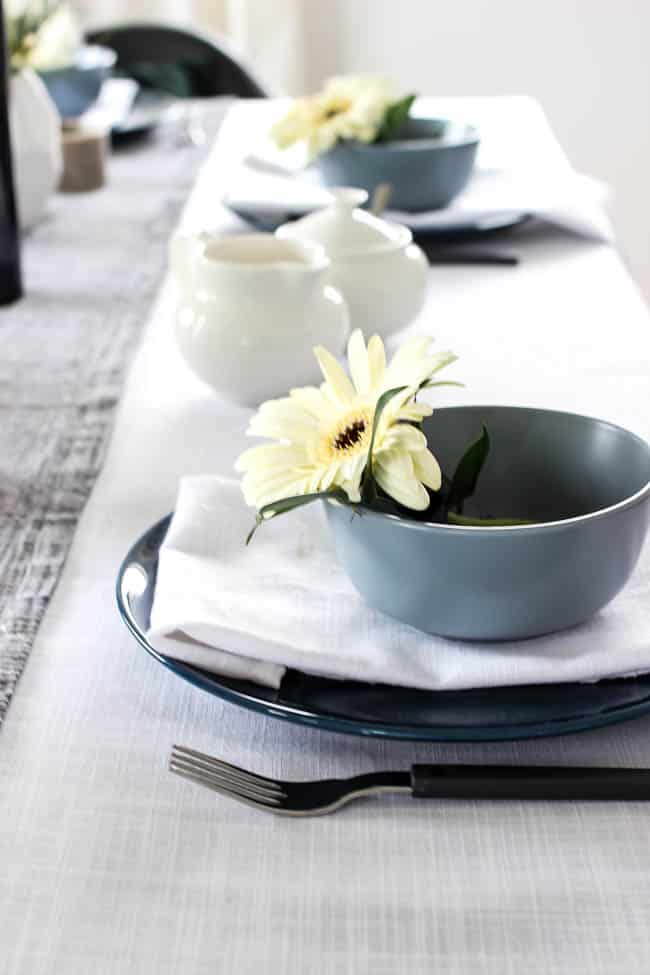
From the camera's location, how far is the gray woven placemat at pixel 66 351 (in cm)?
62

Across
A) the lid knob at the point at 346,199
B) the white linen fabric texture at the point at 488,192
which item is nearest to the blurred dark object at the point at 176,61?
the white linen fabric texture at the point at 488,192

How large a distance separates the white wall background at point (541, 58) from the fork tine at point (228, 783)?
264 cm

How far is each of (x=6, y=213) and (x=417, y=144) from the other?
1.21 ft

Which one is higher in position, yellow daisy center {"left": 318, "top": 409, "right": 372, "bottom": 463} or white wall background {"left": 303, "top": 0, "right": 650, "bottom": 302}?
yellow daisy center {"left": 318, "top": 409, "right": 372, "bottom": 463}

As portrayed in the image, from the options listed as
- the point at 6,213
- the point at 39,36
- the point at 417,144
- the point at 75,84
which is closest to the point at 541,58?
the point at 75,84

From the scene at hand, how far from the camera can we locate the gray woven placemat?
2.03ft

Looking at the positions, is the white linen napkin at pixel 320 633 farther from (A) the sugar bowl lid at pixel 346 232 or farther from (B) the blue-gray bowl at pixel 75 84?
(B) the blue-gray bowl at pixel 75 84

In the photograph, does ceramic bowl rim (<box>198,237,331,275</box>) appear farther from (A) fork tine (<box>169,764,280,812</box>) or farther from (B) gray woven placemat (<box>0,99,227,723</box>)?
(A) fork tine (<box>169,764,280,812</box>)

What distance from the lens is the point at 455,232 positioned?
1.08 metres

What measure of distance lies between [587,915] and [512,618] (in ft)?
0.38

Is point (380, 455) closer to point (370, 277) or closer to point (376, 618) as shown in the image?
point (376, 618)

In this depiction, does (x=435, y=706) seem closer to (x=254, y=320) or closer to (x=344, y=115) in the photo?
(x=254, y=320)

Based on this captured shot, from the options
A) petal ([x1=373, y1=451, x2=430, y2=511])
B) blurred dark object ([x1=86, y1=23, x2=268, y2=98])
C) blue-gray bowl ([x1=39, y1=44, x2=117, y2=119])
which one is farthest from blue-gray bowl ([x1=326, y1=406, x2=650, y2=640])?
blurred dark object ([x1=86, y1=23, x2=268, y2=98])

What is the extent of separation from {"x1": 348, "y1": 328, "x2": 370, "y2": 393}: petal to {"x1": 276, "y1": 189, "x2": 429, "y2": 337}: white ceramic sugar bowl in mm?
322
